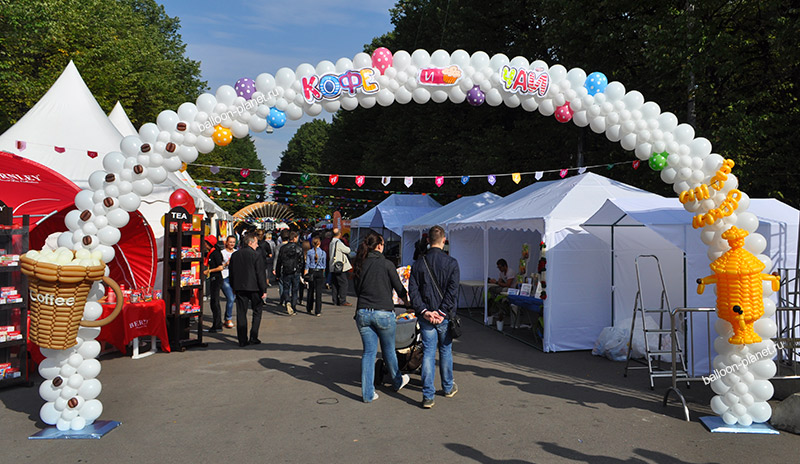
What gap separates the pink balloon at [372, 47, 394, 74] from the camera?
232 inches

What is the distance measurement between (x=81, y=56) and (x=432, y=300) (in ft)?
69.5

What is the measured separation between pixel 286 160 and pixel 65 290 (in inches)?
2772

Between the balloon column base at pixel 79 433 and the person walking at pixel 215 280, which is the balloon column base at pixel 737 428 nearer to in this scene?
the balloon column base at pixel 79 433

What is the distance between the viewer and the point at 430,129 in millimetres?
24094

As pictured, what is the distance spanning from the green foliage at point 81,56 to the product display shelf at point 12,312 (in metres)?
11.7

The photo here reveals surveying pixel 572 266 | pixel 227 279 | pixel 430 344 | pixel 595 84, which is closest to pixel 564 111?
pixel 595 84

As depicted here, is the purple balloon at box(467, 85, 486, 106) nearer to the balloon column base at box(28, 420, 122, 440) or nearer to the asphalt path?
the asphalt path

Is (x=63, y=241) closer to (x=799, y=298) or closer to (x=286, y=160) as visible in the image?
(x=799, y=298)

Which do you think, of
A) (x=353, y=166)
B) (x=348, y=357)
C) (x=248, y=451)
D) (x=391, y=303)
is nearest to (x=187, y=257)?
(x=348, y=357)

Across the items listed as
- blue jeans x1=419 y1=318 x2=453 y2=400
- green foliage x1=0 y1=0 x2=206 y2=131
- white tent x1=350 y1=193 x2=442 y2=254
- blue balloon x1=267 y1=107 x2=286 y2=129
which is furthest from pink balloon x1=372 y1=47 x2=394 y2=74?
green foliage x1=0 y1=0 x2=206 y2=131

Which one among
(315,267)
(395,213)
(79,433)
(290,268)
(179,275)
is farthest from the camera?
(395,213)

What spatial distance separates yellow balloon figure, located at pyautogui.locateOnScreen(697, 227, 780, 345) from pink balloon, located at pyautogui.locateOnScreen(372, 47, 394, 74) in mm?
3763

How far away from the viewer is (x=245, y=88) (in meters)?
5.80

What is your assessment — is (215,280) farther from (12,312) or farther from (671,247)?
(671,247)
